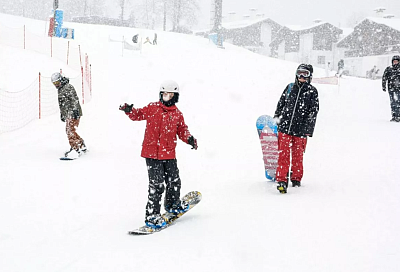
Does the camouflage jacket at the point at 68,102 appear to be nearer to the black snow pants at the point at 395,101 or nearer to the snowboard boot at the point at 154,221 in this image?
the snowboard boot at the point at 154,221

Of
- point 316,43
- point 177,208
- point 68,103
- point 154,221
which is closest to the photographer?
point 154,221

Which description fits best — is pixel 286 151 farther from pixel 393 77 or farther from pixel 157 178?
Answer: pixel 393 77

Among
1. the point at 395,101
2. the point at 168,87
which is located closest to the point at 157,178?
the point at 168,87

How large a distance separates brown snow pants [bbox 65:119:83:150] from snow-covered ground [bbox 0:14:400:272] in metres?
0.42

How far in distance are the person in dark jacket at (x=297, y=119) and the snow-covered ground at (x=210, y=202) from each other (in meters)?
0.48

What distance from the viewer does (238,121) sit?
13.9 meters

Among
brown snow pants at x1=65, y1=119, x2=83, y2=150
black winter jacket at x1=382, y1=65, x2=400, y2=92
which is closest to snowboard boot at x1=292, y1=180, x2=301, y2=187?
brown snow pants at x1=65, y1=119, x2=83, y2=150

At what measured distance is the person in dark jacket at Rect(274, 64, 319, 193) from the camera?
233 inches

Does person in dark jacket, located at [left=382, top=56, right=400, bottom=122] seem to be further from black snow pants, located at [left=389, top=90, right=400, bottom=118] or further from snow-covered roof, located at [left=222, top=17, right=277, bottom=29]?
snow-covered roof, located at [left=222, top=17, right=277, bottom=29]

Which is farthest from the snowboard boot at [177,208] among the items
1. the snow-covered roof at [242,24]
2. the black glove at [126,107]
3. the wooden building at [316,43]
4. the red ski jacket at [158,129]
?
the snow-covered roof at [242,24]

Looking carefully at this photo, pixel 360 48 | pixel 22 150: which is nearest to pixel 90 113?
pixel 22 150

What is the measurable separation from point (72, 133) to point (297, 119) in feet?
16.9

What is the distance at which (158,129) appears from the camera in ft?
15.1

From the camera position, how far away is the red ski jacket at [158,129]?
461cm
